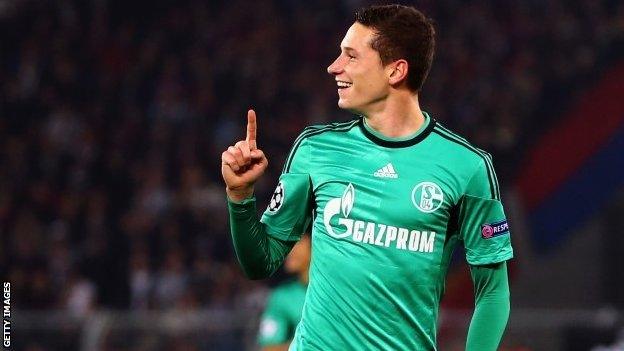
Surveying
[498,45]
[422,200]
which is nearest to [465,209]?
[422,200]

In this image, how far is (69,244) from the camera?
12.4m

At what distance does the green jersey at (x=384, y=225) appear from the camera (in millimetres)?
3607

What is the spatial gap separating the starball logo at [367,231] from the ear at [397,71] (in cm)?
34

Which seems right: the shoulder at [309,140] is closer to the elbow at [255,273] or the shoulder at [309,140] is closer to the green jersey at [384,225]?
the green jersey at [384,225]

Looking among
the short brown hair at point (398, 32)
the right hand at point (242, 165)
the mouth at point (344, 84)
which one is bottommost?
the right hand at point (242, 165)

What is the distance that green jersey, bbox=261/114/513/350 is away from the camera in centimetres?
361

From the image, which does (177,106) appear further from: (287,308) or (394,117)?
(394,117)

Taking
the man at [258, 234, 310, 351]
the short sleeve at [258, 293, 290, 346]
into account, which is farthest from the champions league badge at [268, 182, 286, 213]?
the short sleeve at [258, 293, 290, 346]

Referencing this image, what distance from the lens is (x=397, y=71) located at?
147 inches

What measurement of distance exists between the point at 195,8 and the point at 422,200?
498 inches

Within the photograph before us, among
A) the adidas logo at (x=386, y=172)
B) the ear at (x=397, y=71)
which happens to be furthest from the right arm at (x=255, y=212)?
the ear at (x=397, y=71)

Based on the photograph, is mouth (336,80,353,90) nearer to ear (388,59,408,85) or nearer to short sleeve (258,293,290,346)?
ear (388,59,408,85)

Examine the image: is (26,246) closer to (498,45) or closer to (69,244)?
(69,244)

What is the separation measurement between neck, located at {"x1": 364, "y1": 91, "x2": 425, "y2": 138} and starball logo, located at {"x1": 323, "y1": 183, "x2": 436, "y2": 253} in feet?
0.70
